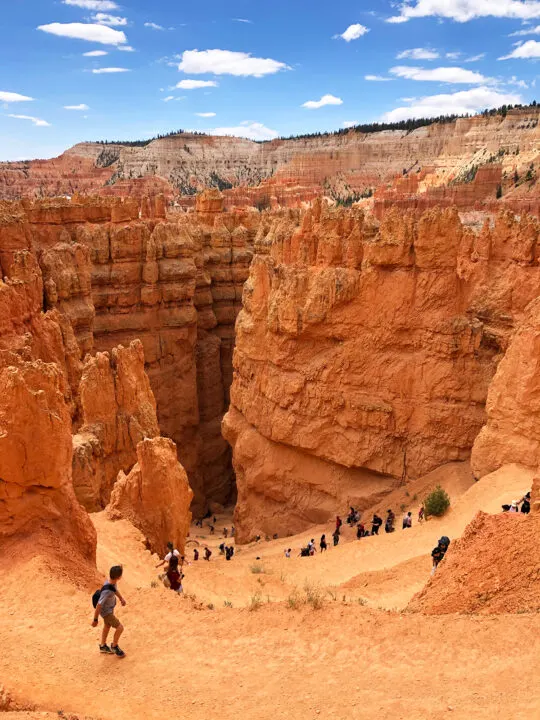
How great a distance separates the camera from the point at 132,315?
28.6 m

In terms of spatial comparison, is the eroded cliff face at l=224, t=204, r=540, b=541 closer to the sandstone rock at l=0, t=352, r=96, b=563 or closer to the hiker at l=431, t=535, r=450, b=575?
the hiker at l=431, t=535, r=450, b=575

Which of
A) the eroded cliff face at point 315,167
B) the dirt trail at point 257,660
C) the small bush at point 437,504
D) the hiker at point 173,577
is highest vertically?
the eroded cliff face at point 315,167

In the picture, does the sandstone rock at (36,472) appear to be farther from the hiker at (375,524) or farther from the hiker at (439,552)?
the hiker at (375,524)

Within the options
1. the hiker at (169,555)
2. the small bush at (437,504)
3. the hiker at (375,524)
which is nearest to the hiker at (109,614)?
the hiker at (169,555)

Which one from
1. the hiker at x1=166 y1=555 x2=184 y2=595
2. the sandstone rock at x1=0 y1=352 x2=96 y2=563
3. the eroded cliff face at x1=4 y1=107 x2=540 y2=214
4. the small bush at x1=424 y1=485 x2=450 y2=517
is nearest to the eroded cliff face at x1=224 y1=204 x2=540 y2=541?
the small bush at x1=424 y1=485 x2=450 y2=517

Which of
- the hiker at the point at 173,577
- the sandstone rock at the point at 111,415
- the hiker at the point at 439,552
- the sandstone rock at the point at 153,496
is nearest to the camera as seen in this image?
the hiker at the point at 173,577

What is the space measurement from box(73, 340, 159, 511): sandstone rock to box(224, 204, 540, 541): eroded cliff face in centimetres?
546

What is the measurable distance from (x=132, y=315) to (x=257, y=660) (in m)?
23.1

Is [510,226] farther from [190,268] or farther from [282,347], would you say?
[190,268]

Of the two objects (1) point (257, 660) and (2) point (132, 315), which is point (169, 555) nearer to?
(1) point (257, 660)

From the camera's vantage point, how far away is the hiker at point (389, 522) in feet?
52.0

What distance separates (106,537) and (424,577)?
587cm

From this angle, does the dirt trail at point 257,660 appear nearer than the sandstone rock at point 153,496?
Yes

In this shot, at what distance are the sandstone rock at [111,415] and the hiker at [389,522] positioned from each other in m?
6.30
